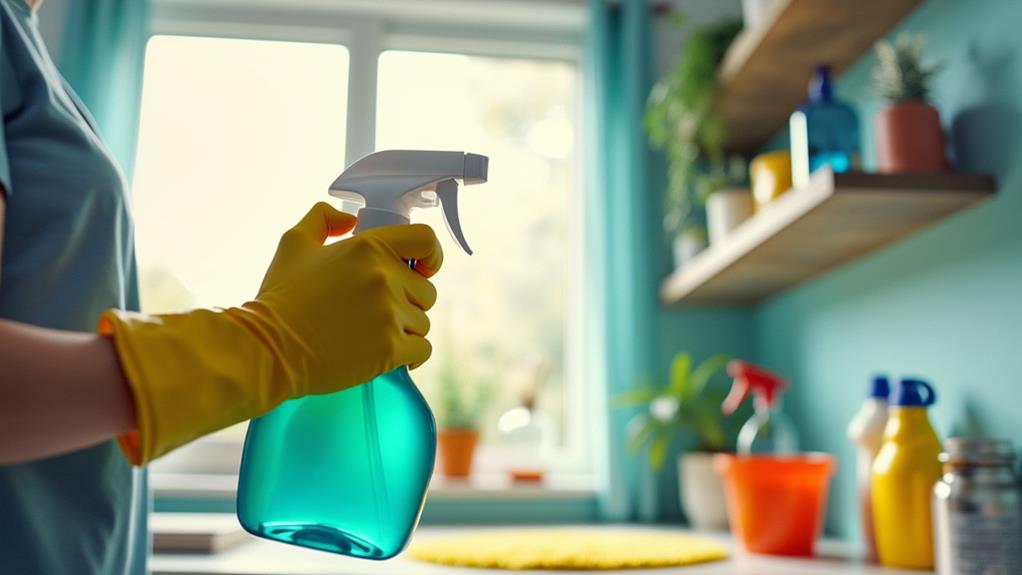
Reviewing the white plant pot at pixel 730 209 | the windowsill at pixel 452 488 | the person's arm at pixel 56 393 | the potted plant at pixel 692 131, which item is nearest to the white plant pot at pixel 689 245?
the potted plant at pixel 692 131

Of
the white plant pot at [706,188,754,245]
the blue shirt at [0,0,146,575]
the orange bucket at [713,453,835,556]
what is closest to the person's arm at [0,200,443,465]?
the blue shirt at [0,0,146,575]

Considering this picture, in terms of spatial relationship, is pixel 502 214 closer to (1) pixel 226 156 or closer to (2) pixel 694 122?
(2) pixel 694 122

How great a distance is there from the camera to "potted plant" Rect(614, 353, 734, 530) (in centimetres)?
160

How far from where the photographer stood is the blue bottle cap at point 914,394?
106 centimetres

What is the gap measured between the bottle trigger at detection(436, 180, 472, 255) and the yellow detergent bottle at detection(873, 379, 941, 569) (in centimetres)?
75

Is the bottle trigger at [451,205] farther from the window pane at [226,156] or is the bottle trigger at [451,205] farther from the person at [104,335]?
the window pane at [226,156]

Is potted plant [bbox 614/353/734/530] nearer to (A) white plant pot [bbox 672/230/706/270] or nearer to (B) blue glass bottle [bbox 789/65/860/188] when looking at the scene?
(A) white plant pot [bbox 672/230/706/270]

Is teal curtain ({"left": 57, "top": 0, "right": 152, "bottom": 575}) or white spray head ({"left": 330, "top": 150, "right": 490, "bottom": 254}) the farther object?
teal curtain ({"left": 57, "top": 0, "right": 152, "bottom": 575})

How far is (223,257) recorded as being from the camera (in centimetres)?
200

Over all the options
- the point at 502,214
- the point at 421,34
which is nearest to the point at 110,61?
the point at 421,34

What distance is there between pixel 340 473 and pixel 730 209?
1.16 m

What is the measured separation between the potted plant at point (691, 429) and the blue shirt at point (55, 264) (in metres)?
1.22

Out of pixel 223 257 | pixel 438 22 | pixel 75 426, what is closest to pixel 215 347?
pixel 75 426

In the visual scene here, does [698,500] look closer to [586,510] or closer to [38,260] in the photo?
[586,510]
